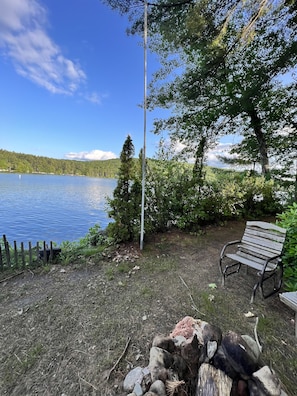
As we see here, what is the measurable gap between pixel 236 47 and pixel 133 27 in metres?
2.77

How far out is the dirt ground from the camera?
1.56 metres

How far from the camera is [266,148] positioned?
295 inches

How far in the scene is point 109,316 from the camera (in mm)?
2232

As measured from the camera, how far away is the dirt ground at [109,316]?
1.56m

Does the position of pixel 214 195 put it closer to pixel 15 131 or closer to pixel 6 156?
pixel 15 131

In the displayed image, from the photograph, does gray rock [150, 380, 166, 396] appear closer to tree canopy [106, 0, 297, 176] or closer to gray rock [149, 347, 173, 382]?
gray rock [149, 347, 173, 382]

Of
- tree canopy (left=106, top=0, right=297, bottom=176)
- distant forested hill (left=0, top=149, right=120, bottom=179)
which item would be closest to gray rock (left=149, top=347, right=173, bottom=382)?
tree canopy (left=106, top=0, right=297, bottom=176)

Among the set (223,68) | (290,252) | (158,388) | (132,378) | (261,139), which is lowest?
(132,378)

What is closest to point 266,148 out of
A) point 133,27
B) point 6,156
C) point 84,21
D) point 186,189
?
point 186,189

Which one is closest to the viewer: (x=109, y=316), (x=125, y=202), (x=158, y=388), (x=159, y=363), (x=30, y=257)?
(x=158, y=388)

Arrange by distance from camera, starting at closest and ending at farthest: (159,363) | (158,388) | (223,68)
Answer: (158,388), (159,363), (223,68)

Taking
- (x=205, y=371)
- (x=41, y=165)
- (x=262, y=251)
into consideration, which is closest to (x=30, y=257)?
(x=205, y=371)

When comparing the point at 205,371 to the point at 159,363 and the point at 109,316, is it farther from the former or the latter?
the point at 109,316

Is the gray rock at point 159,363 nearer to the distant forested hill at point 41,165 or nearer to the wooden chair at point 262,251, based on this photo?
the wooden chair at point 262,251
